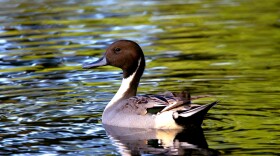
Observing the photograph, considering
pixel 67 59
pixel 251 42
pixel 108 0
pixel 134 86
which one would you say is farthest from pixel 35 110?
pixel 108 0

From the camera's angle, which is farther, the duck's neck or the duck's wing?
the duck's neck

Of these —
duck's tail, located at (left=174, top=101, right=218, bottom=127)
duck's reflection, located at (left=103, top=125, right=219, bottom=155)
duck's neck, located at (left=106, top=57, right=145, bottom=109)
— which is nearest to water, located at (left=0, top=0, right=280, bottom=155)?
duck's reflection, located at (left=103, top=125, right=219, bottom=155)

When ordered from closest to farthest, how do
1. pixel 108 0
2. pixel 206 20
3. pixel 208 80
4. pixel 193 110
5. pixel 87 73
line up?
1. pixel 193 110
2. pixel 208 80
3. pixel 87 73
4. pixel 206 20
5. pixel 108 0

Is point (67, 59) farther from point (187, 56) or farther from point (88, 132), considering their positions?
point (88, 132)

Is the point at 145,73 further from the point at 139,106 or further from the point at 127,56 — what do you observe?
the point at 139,106

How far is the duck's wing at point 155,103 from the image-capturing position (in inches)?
372

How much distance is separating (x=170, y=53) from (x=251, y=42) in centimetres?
176

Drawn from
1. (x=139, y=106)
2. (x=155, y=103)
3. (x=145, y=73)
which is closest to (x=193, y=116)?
(x=155, y=103)

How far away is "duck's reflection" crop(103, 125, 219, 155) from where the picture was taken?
8680 millimetres

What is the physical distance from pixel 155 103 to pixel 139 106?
0.97ft

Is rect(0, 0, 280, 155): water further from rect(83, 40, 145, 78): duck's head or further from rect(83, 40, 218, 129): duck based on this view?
rect(83, 40, 145, 78): duck's head

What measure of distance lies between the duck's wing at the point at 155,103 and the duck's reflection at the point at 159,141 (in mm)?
235

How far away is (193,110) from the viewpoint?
364 inches

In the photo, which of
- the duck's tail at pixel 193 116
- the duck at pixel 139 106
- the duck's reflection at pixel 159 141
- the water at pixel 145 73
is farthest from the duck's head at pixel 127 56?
the duck's tail at pixel 193 116
